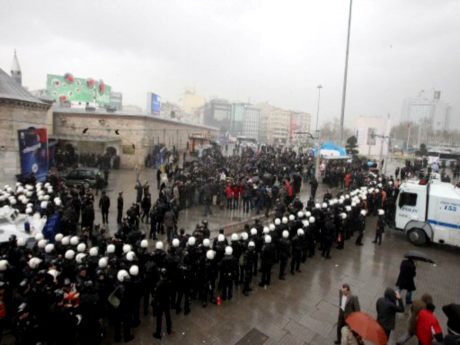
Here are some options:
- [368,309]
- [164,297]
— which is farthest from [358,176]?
[164,297]

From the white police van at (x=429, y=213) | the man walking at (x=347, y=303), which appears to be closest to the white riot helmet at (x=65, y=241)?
the man walking at (x=347, y=303)

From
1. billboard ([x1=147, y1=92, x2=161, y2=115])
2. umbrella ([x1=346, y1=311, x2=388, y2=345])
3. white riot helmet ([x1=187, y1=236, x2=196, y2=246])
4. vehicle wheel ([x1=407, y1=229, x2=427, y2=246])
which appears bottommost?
vehicle wheel ([x1=407, y1=229, x2=427, y2=246])

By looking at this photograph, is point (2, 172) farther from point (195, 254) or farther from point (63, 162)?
point (195, 254)

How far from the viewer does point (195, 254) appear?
7949 mm

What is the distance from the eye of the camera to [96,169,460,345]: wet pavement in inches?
268

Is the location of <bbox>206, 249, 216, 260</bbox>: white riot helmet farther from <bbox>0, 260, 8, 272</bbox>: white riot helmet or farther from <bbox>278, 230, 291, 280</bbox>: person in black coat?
<bbox>0, 260, 8, 272</bbox>: white riot helmet

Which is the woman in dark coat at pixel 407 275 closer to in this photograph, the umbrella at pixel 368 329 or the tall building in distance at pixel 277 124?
the umbrella at pixel 368 329

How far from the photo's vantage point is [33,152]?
20.6 meters

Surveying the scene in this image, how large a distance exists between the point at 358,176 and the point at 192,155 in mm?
21502

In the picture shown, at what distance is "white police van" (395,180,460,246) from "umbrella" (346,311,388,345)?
10.3m

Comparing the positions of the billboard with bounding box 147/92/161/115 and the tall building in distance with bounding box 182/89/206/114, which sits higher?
the tall building in distance with bounding box 182/89/206/114

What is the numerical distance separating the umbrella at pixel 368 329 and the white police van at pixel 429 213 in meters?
10.3

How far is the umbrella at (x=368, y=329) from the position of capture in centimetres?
425

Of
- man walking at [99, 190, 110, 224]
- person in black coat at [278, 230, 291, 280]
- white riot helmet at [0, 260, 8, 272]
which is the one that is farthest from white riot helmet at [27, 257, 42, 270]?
person in black coat at [278, 230, 291, 280]
